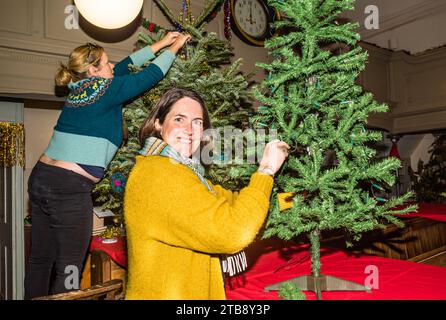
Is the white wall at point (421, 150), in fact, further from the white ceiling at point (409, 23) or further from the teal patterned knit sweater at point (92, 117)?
the teal patterned knit sweater at point (92, 117)

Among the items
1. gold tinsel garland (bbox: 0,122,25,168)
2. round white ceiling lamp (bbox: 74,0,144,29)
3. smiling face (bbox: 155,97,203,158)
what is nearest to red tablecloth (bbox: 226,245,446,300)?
smiling face (bbox: 155,97,203,158)

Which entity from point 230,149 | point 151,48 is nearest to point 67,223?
point 230,149

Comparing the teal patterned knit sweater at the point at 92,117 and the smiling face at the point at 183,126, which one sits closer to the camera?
the smiling face at the point at 183,126

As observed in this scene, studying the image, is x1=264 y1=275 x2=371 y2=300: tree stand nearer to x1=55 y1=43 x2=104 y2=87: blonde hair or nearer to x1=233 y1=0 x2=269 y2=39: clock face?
x1=55 y1=43 x2=104 y2=87: blonde hair

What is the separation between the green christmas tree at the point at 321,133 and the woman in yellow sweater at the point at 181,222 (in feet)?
0.83

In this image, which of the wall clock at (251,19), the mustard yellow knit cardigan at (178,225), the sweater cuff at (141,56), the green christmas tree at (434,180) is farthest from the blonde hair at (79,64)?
the green christmas tree at (434,180)

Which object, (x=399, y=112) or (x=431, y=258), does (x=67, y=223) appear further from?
(x=399, y=112)

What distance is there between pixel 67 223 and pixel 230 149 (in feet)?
3.62

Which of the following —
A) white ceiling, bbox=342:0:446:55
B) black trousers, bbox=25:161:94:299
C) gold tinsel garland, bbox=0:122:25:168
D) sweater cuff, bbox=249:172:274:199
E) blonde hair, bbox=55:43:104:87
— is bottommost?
black trousers, bbox=25:161:94:299

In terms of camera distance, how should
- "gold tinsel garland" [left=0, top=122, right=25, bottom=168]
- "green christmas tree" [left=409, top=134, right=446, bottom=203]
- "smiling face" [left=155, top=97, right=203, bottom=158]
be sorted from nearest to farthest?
"smiling face" [left=155, top=97, right=203, bottom=158] < "gold tinsel garland" [left=0, top=122, right=25, bottom=168] < "green christmas tree" [left=409, top=134, right=446, bottom=203]

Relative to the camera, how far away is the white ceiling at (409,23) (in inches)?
293

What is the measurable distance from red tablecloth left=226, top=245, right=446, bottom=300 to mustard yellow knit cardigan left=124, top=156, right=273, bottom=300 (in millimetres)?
497

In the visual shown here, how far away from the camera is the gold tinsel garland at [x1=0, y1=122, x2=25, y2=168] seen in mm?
3625
